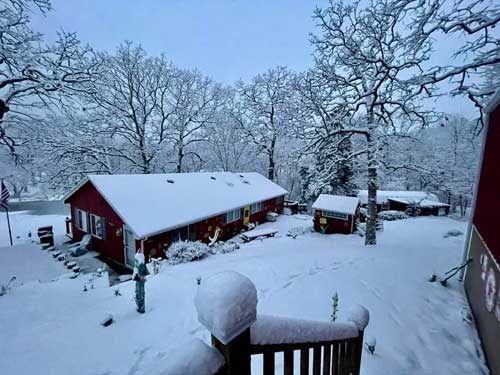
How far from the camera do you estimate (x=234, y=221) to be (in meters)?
15.8

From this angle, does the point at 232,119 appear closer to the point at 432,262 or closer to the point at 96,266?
the point at 96,266

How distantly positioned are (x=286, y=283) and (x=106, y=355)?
13.2 feet

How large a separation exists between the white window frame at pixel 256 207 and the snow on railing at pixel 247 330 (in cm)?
1550

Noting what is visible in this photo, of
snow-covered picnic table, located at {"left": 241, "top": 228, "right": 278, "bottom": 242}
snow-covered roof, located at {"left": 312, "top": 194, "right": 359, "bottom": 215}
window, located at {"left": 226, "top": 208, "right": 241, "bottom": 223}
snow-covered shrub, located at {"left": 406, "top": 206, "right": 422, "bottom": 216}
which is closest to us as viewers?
snow-covered picnic table, located at {"left": 241, "top": 228, "right": 278, "bottom": 242}

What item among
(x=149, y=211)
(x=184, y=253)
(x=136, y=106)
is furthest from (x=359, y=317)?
(x=136, y=106)

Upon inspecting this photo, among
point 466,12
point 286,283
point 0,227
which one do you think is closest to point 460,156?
point 466,12

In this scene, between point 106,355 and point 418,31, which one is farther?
point 418,31

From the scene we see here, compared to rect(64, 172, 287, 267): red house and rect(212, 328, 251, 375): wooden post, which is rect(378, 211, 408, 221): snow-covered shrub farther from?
rect(212, 328, 251, 375): wooden post

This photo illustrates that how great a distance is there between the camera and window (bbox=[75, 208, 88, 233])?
1249 centimetres

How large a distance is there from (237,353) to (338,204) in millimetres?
14786

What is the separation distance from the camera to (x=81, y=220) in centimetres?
1277

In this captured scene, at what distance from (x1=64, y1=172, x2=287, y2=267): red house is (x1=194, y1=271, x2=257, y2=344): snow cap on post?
9000mm

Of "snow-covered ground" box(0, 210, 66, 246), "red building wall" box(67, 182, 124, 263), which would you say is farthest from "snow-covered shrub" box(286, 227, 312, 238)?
"snow-covered ground" box(0, 210, 66, 246)

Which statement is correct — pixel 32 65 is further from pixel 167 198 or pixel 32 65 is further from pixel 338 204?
pixel 338 204
